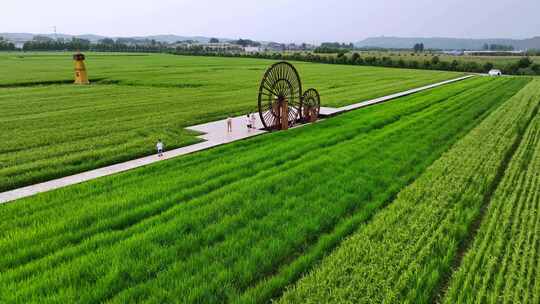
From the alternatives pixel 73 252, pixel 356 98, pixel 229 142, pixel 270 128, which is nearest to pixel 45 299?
pixel 73 252

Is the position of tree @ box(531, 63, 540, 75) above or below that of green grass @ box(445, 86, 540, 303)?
above

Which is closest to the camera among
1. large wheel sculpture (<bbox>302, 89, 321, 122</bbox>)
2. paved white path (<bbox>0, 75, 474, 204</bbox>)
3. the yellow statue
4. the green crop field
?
paved white path (<bbox>0, 75, 474, 204</bbox>)

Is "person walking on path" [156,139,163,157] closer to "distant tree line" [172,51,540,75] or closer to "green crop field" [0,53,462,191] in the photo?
"green crop field" [0,53,462,191]

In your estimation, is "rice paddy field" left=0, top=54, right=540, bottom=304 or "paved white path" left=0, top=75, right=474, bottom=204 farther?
"paved white path" left=0, top=75, right=474, bottom=204

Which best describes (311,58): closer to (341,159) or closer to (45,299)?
(341,159)

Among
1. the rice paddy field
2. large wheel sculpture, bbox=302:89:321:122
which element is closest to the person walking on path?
the rice paddy field

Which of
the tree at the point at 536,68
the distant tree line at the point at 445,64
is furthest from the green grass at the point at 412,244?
the tree at the point at 536,68

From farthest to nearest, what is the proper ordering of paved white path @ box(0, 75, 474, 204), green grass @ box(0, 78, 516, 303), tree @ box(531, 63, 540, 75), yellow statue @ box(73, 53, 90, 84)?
tree @ box(531, 63, 540, 75) < yellow statue @ box(73, 53, 90, 84) < paved white path @ box(0, 75, 474, 204) < green grass @ box(0, 78, 516, 303)

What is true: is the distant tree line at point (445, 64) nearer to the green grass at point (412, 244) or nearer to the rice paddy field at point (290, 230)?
the rice paddy field at point (290, 230)

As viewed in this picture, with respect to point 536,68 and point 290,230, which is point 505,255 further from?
point 536,68
